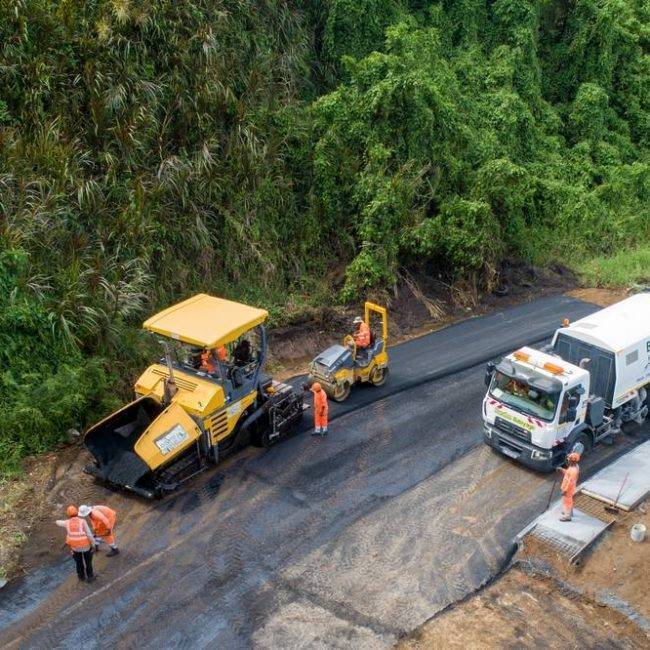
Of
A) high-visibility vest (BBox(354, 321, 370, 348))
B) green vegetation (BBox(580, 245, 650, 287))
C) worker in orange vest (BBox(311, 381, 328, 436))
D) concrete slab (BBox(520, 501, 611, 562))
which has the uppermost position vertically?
high-visibility vest (BBox(354, 321, 370, 348))

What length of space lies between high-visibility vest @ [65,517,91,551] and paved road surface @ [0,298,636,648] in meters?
0.75

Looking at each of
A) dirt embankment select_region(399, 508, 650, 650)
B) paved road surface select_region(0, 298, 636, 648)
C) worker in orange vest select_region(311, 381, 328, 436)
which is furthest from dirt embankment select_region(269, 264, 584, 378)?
dirt embankment select_region(399, 508, 650, 650)

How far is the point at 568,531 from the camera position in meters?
11.6

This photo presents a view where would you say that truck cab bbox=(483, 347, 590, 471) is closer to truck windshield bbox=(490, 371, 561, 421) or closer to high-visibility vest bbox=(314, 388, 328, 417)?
truck windshield bbox=(490, 371, 561, 421)

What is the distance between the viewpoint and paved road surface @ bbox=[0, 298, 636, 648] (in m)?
9.98

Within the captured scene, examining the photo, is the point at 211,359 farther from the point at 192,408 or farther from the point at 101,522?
the point at 101,522

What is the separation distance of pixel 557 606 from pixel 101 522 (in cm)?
655

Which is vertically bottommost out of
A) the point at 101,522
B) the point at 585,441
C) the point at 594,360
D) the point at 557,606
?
the point at 557,606

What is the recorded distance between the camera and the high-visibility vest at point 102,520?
10.8 metres

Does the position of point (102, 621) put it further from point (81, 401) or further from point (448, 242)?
point (448, 242)

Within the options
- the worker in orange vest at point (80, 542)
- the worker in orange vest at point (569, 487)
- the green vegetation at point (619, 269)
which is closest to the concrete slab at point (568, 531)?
the worker in orange vest at point (569, 487)

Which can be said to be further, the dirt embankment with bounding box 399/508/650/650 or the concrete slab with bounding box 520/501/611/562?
the concrete slab with bounding box 520/501/611/562

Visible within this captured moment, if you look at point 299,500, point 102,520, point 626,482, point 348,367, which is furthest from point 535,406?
point 102,520

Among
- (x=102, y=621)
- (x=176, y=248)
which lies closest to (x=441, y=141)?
(x=176, y=248)
